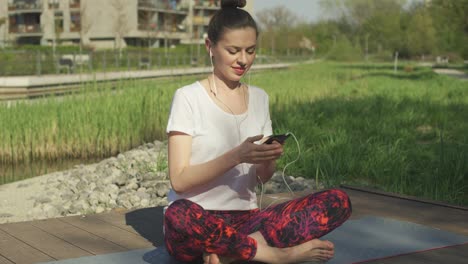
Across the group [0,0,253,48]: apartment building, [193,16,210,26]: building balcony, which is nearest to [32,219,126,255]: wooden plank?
[0,0,253,48]: apartment building

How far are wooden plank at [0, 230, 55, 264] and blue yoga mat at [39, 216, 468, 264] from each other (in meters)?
0.12

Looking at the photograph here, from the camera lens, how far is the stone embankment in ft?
16.7

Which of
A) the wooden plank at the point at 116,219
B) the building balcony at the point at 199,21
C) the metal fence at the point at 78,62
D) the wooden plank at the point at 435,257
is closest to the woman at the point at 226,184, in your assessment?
the wooden plank at the point at 435,257

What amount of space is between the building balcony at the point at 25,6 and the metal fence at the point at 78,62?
17436 millimetres

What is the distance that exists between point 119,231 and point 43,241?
348 millimetres

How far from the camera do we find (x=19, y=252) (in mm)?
2648

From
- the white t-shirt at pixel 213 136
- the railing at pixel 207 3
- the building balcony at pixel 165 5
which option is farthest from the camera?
the railing at pixel 207 3

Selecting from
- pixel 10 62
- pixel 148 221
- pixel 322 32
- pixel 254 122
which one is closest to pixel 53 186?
pixel 148 221

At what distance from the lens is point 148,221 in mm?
3213

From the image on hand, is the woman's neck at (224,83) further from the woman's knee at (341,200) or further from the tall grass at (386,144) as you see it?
the tall grass at (386,144)

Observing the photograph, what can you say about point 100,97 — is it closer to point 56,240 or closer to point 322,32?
point 56,240

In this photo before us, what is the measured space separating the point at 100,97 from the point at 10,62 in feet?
29.1

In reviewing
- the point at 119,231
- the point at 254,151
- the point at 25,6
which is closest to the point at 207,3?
the point at 25,6

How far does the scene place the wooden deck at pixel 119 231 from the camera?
262cm
